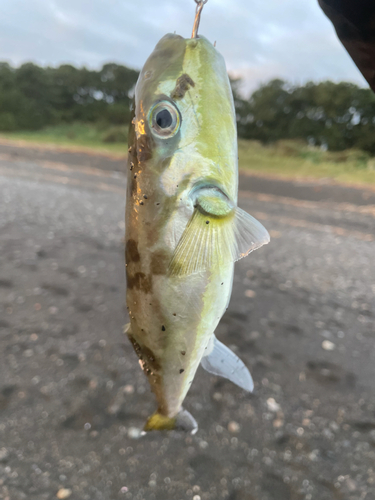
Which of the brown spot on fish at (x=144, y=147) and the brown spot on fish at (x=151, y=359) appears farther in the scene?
the brown spot on fish at (x=151, y=359)

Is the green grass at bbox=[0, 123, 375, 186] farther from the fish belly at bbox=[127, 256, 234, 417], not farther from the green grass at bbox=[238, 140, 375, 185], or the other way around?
the fish belly at bbox=[127, 256, 234, 417]

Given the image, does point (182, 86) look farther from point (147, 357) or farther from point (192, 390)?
point (192, 390)

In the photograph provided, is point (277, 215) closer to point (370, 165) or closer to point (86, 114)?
point (370, 165)

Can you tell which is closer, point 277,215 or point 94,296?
point 94,296

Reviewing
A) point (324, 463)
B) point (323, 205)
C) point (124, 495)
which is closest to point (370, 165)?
point (323, 205)

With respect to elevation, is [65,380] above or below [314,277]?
below

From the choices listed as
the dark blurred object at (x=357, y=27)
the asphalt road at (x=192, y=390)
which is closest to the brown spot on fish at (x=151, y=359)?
the dark blurred object at (x=357, y=27)

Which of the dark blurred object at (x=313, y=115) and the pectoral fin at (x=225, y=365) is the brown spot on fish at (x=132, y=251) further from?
the dark blurred object at (x=313, y=115)
